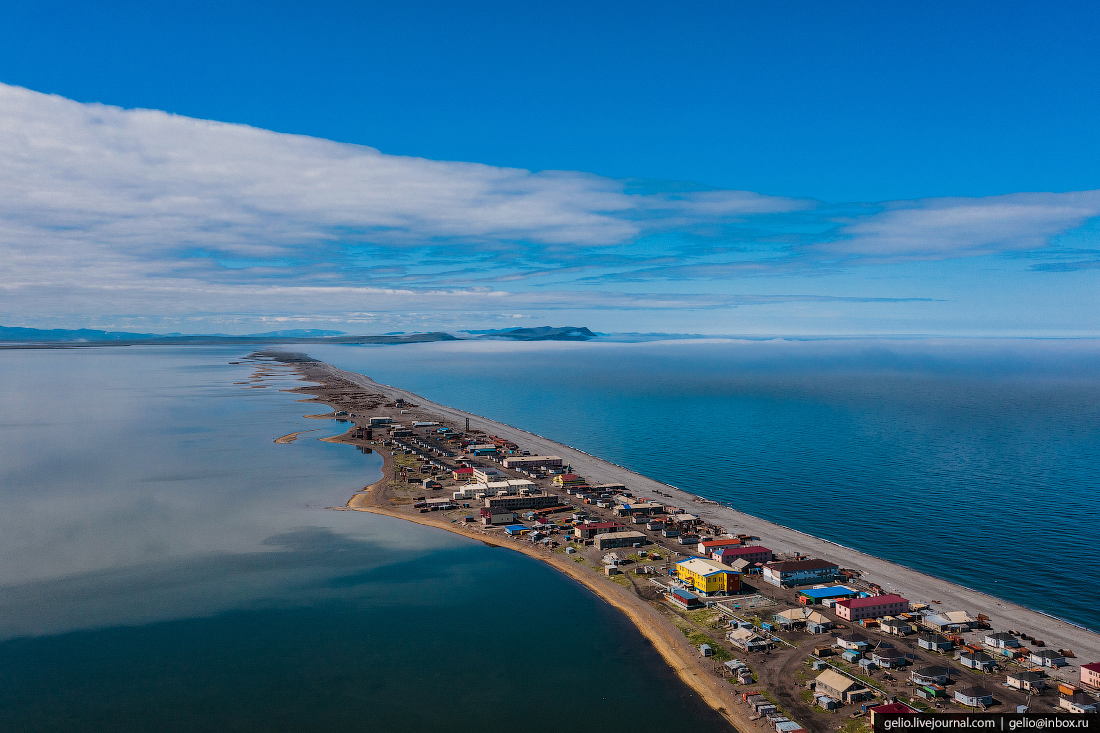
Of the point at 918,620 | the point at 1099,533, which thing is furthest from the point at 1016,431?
the point at 918,620

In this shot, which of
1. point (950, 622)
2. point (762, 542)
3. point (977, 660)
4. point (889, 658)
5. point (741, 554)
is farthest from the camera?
point (762, 542)

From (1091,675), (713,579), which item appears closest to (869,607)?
(713,579)

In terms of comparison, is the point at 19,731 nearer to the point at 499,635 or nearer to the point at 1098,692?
the point at 499,635

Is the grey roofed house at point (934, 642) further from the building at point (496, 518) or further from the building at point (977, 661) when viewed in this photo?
the building at point (496, 518)

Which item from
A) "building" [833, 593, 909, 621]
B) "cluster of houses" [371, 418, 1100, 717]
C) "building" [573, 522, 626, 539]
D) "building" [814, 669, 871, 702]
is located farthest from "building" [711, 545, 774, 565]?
"building" [814, 669, 871, 702]

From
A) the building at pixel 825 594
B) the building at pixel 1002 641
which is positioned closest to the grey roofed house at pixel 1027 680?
the building at pixel 1002 641

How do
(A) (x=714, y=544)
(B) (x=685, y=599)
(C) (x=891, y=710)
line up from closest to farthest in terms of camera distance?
(C) (x=891, y=710) → (B) (x=685, y=599) → (A) (x=714, y=544)

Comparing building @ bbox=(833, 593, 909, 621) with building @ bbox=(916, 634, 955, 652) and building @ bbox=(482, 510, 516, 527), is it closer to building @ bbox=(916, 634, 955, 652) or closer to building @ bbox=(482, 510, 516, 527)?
building @ bbox=(916, 634, 955, 652)

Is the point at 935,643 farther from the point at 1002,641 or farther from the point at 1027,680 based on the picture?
the point at 1027,680
